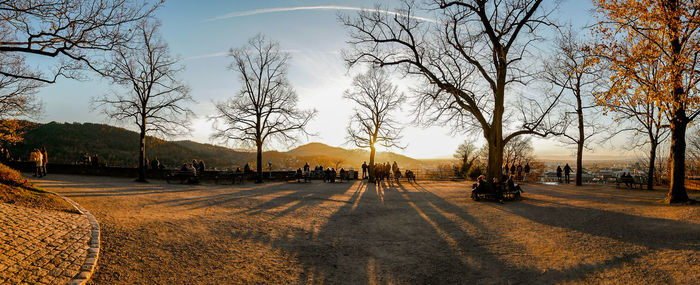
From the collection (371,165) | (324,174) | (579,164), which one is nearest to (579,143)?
(579,164)

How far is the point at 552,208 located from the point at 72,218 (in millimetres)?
14204

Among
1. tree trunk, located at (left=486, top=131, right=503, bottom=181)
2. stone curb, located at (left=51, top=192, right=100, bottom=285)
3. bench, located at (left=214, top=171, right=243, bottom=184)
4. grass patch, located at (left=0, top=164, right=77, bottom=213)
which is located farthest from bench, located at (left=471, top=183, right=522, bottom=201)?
bench, located at (left=214, top=171, right=243, bottom=184)

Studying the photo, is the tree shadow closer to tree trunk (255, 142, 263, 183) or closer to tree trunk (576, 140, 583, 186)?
tree trunk (576, 140, 583, 186)

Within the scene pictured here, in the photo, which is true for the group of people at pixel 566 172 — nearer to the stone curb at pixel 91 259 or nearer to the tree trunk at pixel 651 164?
the tree trunk at pixel 651 164

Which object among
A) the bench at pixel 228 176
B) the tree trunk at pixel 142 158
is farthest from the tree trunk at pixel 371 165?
the tree trunk at pixel 142 158

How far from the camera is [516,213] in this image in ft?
32.8

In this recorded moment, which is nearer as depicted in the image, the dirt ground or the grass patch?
the dirt ground

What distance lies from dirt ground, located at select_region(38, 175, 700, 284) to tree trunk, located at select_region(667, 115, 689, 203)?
1.02 m

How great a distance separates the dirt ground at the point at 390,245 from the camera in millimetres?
4922

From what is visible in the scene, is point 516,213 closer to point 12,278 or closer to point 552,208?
point 552,208

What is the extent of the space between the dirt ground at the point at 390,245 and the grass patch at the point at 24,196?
28.5 inches

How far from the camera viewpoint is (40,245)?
196 inches

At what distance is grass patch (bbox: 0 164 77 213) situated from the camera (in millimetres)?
7316

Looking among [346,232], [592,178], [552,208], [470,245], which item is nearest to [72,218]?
[346,232]
